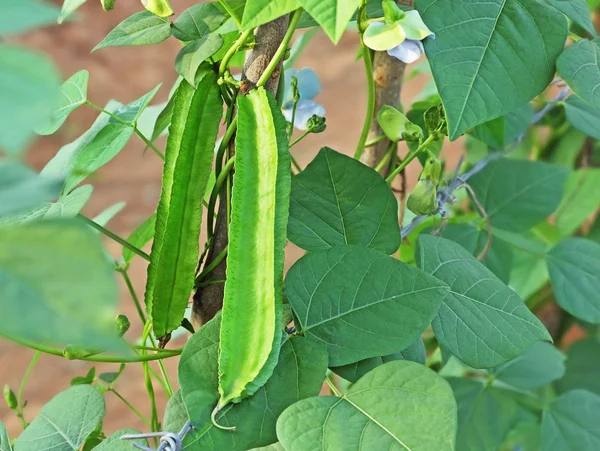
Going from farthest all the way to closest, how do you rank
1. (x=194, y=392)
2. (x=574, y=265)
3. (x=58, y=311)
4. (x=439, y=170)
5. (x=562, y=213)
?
1. (x=562, y=213)
2. (x=574, y=265)
3. (x=439, y=170)
4. (x=194, y=392)
5. (x=58, y=311)

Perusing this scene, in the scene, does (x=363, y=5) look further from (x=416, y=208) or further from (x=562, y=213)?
(x=562, y=213)

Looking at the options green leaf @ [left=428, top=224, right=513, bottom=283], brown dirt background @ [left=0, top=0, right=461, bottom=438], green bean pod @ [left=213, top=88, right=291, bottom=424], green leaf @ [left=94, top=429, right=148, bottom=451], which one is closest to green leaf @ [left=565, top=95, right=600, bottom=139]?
green leaf @ [left=428, top=224, right=513, bottom=283]

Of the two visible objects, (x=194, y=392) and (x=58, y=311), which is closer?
(x=58, y=311)

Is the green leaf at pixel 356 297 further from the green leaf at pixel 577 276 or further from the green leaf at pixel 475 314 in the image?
the green leaf at pixel 577 276

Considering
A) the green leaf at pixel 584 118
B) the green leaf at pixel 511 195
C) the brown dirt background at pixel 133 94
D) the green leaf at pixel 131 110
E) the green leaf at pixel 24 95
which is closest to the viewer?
the green leaf at pixel 24 95

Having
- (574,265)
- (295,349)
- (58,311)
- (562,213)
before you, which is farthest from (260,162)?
(562,213)

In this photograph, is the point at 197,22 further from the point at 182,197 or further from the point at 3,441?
the point at 3,441

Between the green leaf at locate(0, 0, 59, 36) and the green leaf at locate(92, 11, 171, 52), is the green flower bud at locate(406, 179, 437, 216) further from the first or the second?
the green leaf at locate(0, 0, 59, 36)

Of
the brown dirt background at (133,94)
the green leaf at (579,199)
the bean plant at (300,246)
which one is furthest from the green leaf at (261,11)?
the brown dirt background at (133,94)
